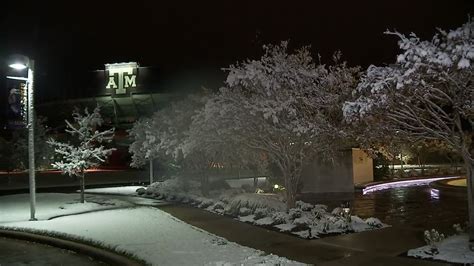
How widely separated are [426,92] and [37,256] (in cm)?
879

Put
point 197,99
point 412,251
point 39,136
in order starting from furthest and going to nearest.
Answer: point 39,136 → point 197,99 → point 412,251

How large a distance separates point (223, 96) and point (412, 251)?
7295 mm

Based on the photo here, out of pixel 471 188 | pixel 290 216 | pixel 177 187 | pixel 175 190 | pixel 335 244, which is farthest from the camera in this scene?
pixel 177 187

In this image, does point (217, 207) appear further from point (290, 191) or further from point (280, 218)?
point (280, 218)

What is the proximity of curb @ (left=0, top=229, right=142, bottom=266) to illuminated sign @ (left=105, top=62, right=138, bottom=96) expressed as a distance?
4588 cm

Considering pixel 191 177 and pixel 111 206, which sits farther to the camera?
pixel 191 177

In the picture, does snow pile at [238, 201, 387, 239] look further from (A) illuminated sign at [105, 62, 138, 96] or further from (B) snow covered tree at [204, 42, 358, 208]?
(A) illuminated sign at [105, 62, 138, 96]

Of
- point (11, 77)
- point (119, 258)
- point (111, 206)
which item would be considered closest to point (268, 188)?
point (111, 206)

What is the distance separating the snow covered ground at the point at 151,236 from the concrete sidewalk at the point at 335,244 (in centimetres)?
56

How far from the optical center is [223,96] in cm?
1590

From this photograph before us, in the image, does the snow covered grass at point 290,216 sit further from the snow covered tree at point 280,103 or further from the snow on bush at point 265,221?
the snow covered tree at point 280,103

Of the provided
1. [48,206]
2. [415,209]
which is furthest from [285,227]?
[48,206]

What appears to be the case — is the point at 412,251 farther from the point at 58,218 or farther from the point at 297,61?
the point at 58,218

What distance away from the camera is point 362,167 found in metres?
33.4
